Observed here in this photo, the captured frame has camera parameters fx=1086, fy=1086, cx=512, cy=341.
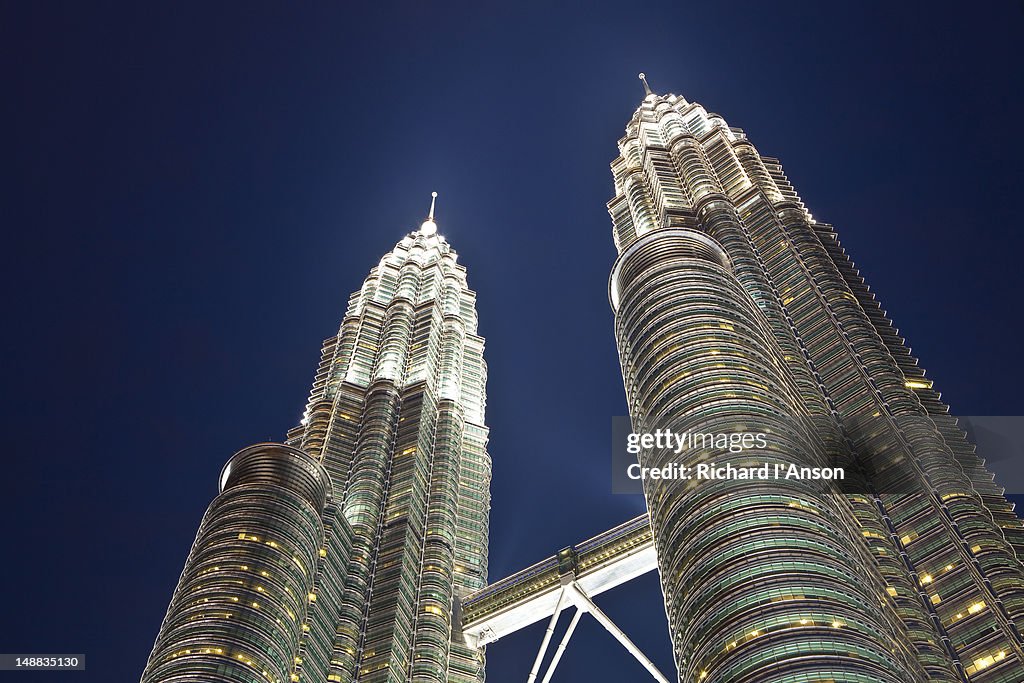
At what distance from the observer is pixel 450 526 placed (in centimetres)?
12212

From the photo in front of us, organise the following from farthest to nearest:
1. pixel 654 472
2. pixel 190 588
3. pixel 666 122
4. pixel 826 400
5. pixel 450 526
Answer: pixel 666 122 → pixel 450 526 → pixel 826 400 → pixel 190 588 → pixel 654 472

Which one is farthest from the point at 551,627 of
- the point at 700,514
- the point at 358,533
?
the point at 700,514

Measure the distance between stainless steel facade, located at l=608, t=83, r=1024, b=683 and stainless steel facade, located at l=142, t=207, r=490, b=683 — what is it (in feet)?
104

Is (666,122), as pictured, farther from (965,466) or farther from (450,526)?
(965,466)

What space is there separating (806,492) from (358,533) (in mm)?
53155

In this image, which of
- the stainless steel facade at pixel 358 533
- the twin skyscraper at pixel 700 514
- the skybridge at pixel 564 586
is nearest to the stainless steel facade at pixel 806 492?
the twin skyscraper at pixel 700 514

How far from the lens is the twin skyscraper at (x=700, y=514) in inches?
2904

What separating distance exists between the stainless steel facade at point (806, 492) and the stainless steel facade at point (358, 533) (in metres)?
31.8

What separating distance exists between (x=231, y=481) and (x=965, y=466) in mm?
68448

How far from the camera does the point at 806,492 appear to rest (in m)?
80.2

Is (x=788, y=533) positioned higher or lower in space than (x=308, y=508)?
lower

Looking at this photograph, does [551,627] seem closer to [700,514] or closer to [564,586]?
[564,586]

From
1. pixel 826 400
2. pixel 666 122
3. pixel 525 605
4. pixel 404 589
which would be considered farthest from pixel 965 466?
pixel 666 122

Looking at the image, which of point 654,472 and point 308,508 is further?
point 308,508
